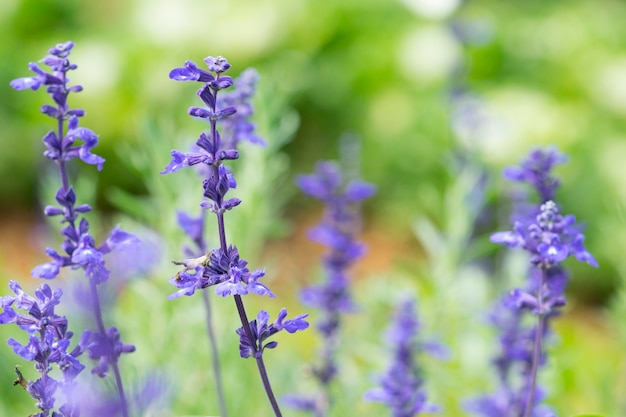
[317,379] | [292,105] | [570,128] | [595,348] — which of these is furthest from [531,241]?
[292,105]

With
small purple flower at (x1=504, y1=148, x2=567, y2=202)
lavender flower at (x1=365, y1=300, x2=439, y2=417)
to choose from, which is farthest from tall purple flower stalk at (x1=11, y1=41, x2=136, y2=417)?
small purple flower at (x1=504, y1=148, x2=567, y2=202)

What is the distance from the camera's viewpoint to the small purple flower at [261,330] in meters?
1.17

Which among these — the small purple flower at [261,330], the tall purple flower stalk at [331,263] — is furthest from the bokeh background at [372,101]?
the small purple flower at [261,330]

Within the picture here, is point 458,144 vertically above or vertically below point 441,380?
above

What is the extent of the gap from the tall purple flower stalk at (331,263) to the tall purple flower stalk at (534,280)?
35cm

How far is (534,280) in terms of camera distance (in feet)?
5.77

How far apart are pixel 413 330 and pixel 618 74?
195 inches

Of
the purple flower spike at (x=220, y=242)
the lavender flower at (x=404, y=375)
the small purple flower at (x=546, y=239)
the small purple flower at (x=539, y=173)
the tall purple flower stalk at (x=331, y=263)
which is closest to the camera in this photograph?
the purple flower spike at (x=220, y=242)

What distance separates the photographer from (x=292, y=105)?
6.59 metres

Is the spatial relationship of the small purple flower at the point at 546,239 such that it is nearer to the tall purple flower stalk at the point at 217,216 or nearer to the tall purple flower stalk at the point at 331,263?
the tall purple flower stalk at the point at 217,216

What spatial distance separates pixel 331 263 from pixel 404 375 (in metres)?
0.39

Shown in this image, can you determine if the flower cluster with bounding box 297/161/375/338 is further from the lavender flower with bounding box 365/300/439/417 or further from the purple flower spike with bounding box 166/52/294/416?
the purple flower spike with bounding box 166/52/294/416

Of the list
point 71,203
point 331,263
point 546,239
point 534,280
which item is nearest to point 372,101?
point 331,263

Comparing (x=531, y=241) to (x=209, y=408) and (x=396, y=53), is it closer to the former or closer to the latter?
(x=209, y=408)
